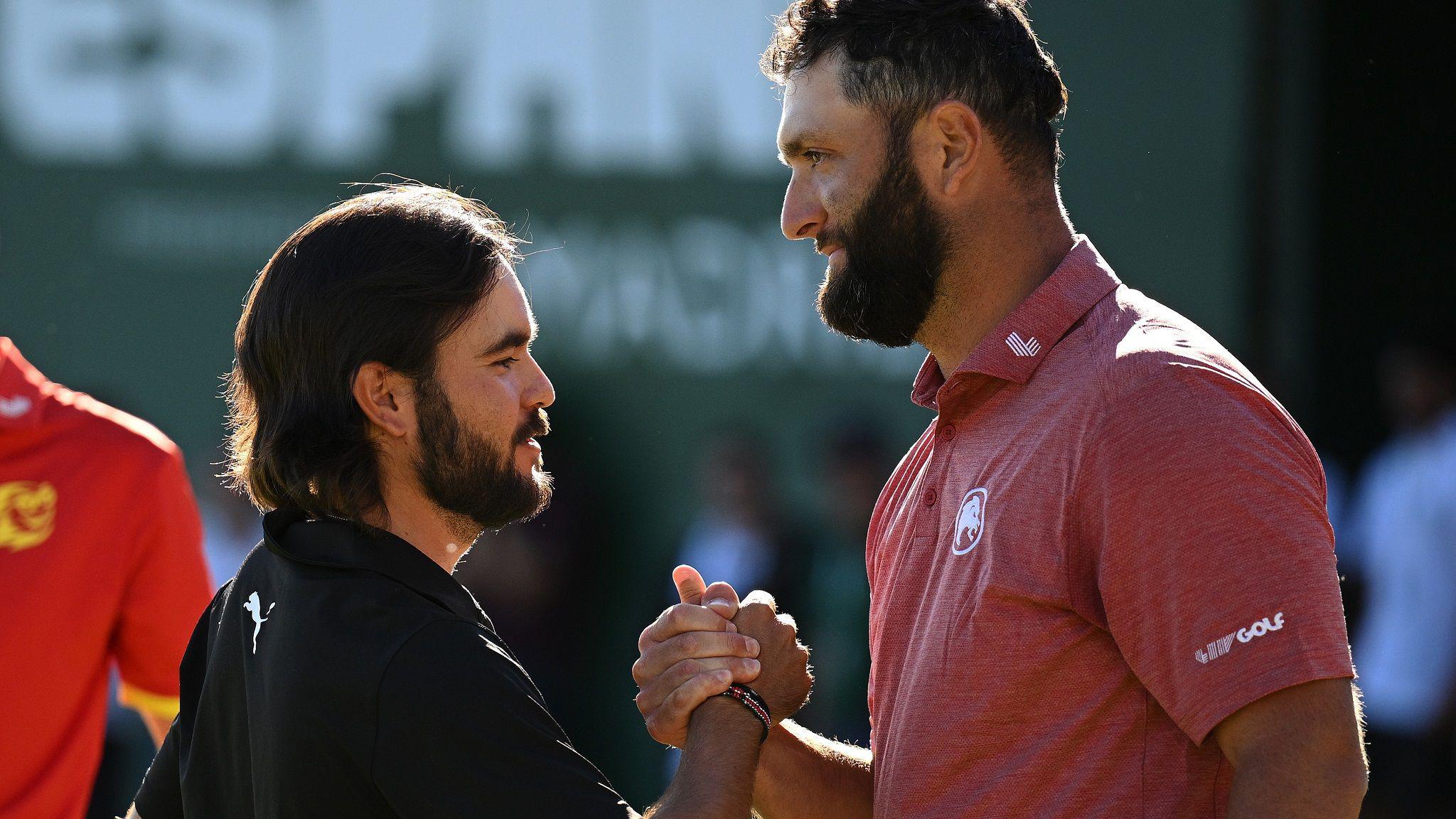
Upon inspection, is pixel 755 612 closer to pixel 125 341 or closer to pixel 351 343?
pixel 351 343

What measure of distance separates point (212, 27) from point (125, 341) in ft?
5.65

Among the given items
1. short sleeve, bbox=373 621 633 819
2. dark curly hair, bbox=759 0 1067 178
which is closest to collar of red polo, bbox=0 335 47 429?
short sleeve, bbox=373 621 633 819

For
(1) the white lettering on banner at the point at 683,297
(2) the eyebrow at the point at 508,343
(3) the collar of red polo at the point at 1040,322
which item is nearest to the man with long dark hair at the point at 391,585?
(2) the eyebrow at the point at 508,343

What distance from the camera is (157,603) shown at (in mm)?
2941

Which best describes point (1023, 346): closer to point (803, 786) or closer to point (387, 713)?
point (803, 786)

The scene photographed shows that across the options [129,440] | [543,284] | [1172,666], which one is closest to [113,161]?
[543,284]

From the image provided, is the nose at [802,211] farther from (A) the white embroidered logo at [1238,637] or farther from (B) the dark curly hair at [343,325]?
(A) the white embroidered logo at [1238,637]

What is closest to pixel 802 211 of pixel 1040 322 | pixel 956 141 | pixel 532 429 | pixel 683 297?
pixel 956 141

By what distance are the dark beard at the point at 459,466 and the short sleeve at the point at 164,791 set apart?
59 centimetres

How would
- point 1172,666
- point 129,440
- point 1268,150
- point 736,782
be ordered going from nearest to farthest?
1. point 1172,666
2. point 736,782
3. point 129,440
4. point 1268,150

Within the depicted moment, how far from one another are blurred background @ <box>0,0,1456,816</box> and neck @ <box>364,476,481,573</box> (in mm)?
4985

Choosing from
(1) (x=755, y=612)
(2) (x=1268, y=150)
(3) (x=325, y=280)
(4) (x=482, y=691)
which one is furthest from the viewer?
(2) (x=1268, y=150)

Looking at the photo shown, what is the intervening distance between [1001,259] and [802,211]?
1.12ft

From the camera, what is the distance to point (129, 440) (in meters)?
2.97
